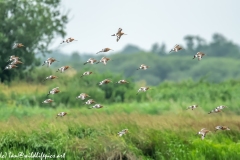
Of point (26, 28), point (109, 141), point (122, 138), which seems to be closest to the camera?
point (109, 141)

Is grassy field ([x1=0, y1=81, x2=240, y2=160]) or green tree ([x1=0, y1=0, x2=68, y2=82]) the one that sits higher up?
green tree ([x1=0, y1=0, x2=68, y2=82])

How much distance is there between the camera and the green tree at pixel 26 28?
117ft

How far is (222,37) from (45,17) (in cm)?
7189

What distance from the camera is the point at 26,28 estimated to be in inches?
1435

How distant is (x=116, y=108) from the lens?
24.8 m

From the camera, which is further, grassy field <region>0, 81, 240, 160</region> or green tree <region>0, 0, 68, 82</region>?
green tree <region>0, 0, 68, 82</region>

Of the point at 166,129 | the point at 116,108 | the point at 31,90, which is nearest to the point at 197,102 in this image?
the point at 116,108

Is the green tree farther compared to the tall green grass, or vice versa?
the green tree

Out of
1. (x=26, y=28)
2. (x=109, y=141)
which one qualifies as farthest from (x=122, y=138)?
(x=26, y=28)

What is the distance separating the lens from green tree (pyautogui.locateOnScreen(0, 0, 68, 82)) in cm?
3569

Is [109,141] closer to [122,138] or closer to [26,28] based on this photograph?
[122,138]

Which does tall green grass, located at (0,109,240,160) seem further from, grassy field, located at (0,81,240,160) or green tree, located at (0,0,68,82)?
green tree, located at (0,0,68,82)

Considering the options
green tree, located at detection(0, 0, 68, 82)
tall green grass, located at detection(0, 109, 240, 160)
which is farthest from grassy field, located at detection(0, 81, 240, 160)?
green tree, located at detection(0, 0, 68, 82)

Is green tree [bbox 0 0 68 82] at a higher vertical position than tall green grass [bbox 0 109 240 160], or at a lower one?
higher
